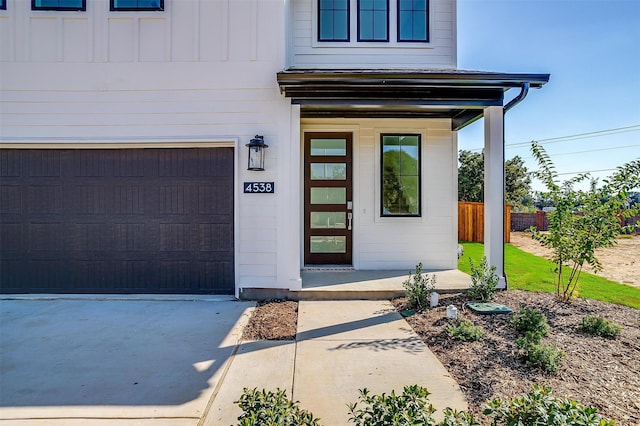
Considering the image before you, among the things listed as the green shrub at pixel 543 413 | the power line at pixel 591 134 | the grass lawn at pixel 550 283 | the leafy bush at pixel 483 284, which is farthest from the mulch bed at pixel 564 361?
the power line at pixel 591 134

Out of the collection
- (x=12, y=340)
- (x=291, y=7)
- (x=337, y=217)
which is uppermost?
(x=291, y=7)

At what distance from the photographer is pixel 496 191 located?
507cm

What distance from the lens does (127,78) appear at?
507 cm

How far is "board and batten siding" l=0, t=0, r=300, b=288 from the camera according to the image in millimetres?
5047

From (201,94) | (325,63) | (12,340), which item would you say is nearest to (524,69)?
(325,63)

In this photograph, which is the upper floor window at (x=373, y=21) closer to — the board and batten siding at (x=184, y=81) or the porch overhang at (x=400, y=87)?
the board and batten siding at (x=184, y=81)

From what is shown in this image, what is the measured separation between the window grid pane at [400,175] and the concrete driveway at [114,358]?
11.0 feet

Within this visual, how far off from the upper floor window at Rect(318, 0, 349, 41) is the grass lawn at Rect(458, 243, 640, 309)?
499cm

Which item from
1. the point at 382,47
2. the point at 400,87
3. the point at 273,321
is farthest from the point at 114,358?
the point at 382,47

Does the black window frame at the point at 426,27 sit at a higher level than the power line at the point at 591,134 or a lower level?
lower

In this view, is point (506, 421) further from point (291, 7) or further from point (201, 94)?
point (291, 7)

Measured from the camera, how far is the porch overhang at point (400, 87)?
463 cm

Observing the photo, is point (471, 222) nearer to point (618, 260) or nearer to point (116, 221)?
point (618, 260)

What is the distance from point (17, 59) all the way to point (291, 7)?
4.37m
